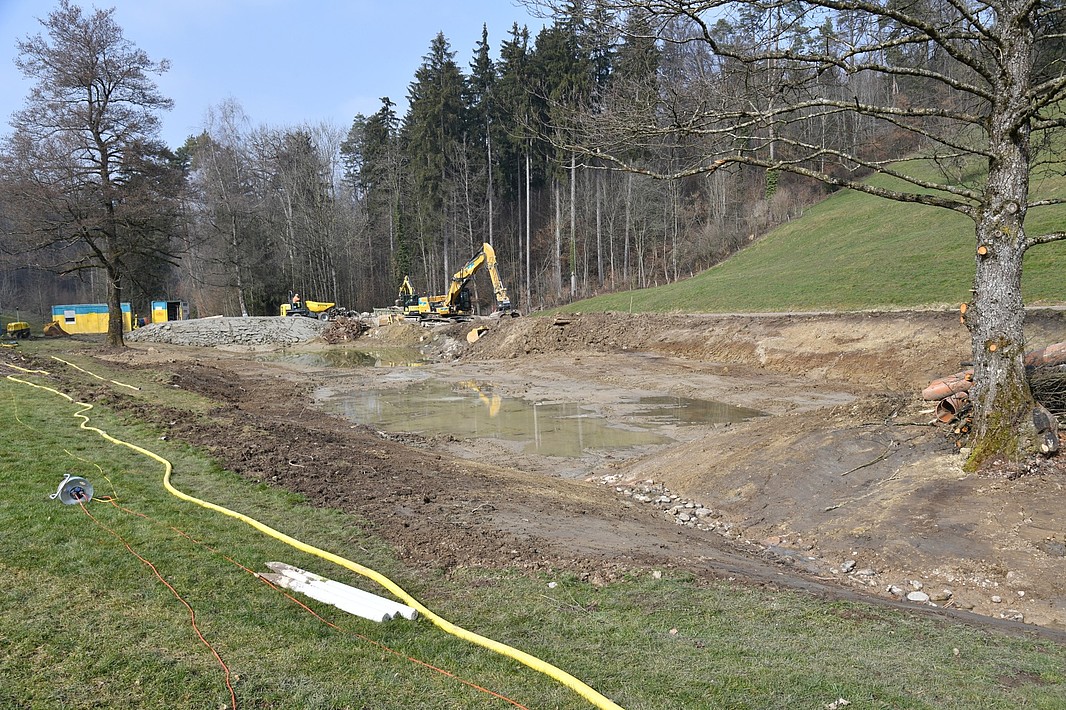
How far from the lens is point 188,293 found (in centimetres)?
5772

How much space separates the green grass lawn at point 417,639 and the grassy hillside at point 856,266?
1655 cm

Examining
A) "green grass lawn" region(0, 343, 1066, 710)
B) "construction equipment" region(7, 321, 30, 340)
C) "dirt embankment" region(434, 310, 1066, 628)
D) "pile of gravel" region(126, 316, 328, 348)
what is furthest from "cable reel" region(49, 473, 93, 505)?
"construction equipment" region(7, 321, 30, 340)

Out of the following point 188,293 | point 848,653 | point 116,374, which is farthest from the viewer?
point 188,293

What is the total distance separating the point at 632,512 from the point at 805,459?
243 centimetres

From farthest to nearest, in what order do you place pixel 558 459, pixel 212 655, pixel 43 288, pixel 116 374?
pixel 43 288
pixel 116 374
pixel 558 459
pixel 212 655

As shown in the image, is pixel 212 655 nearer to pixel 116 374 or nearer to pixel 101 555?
pixel 101 555

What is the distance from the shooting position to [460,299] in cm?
3612

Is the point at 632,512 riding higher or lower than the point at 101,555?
lower

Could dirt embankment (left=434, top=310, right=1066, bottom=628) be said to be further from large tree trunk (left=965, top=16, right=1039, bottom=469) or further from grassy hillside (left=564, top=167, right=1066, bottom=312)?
grassy hillside (left=564, top=167, right=1066, bottom=312)

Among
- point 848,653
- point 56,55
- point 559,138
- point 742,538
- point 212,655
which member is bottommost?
point 742,538

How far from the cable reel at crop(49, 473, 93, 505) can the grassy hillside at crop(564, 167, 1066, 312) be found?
19.9m

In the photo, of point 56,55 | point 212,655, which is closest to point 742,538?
Answer: point 212,655

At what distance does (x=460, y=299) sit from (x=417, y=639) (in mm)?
32608

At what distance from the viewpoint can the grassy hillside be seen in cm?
1972
